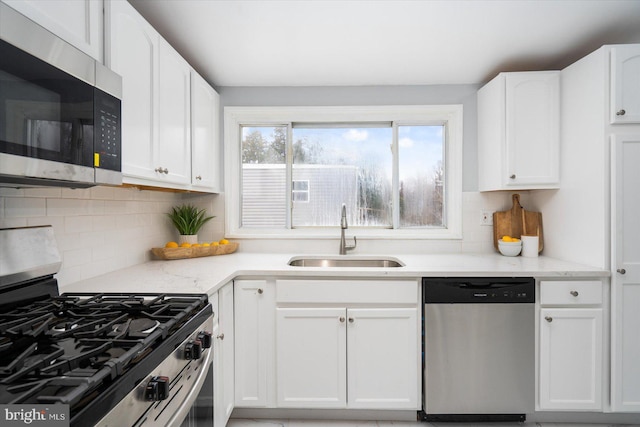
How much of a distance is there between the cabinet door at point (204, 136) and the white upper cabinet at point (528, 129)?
2.03 meters

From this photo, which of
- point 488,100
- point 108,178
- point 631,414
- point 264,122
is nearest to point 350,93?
point 264,122

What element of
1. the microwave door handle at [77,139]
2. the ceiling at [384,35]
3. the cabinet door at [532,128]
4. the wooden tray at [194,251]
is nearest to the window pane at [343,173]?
the ceiling at [384,35]

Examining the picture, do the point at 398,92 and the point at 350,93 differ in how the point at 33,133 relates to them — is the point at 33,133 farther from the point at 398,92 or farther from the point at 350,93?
the point at 398,92

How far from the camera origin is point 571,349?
6.07 ft

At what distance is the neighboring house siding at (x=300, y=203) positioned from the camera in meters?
2.68

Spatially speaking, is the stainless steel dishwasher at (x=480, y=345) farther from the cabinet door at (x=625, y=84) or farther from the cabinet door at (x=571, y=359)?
the cabinet door at (x=625, y=84)

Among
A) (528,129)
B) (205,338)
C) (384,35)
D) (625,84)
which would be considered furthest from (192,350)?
(625,84)

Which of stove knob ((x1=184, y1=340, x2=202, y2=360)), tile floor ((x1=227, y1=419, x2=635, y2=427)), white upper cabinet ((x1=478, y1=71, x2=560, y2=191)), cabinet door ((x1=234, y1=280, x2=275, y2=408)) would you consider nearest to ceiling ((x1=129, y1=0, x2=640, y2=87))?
white upper cabinet ((x1=478, y1=71, x2=560, y2=191))

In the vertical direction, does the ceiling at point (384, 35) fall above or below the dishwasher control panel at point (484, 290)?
above

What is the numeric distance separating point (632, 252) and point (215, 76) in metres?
2.86

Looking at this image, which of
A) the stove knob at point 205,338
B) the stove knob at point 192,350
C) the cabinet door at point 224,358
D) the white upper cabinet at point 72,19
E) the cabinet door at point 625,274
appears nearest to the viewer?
the white upper cabinet at point 72,19

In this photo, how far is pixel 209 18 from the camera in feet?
5.62

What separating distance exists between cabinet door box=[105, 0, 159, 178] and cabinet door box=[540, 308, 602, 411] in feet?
7.48

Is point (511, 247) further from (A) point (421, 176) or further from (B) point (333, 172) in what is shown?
(B) point (333, 172)
